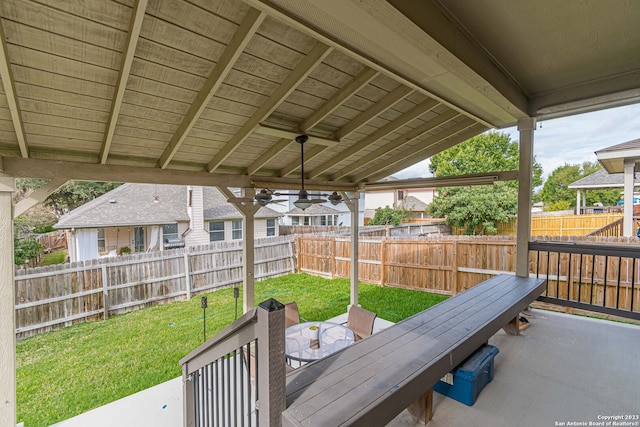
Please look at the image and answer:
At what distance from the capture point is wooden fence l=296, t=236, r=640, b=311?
257 inches

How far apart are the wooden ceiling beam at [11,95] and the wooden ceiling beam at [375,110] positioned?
2.56m

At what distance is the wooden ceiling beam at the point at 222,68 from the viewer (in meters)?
1.64

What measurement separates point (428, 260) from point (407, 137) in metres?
4.64

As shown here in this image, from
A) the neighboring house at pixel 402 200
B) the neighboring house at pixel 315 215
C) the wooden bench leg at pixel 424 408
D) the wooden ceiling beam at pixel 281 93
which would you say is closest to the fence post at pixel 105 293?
the wooden ceiling beam at pixel 281 93

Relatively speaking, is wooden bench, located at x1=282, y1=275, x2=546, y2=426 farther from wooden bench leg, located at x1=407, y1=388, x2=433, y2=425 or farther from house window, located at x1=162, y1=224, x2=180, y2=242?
house window, located at x1=162, y1=224, x2=180, y2=242

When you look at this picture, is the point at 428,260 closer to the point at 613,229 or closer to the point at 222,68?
the point at 613,229

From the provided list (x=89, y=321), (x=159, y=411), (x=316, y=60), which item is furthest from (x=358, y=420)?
(x=89, y=321)

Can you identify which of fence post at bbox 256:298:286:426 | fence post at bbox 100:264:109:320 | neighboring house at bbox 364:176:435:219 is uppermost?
neighboring house at bbox 364:176:435:219

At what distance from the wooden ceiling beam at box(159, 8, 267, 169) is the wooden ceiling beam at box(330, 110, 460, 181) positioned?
2513mm

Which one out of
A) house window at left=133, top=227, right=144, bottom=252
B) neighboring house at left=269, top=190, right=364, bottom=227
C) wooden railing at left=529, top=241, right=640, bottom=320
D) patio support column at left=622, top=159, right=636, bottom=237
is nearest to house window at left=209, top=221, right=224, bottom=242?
house window at left=133, top=227, right=144, bottom=252

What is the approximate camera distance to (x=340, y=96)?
2576mm

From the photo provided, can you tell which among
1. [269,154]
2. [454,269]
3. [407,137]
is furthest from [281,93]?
[454,269]

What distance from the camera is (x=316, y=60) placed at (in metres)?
2.01

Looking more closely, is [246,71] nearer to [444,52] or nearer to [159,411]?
[444,52]
